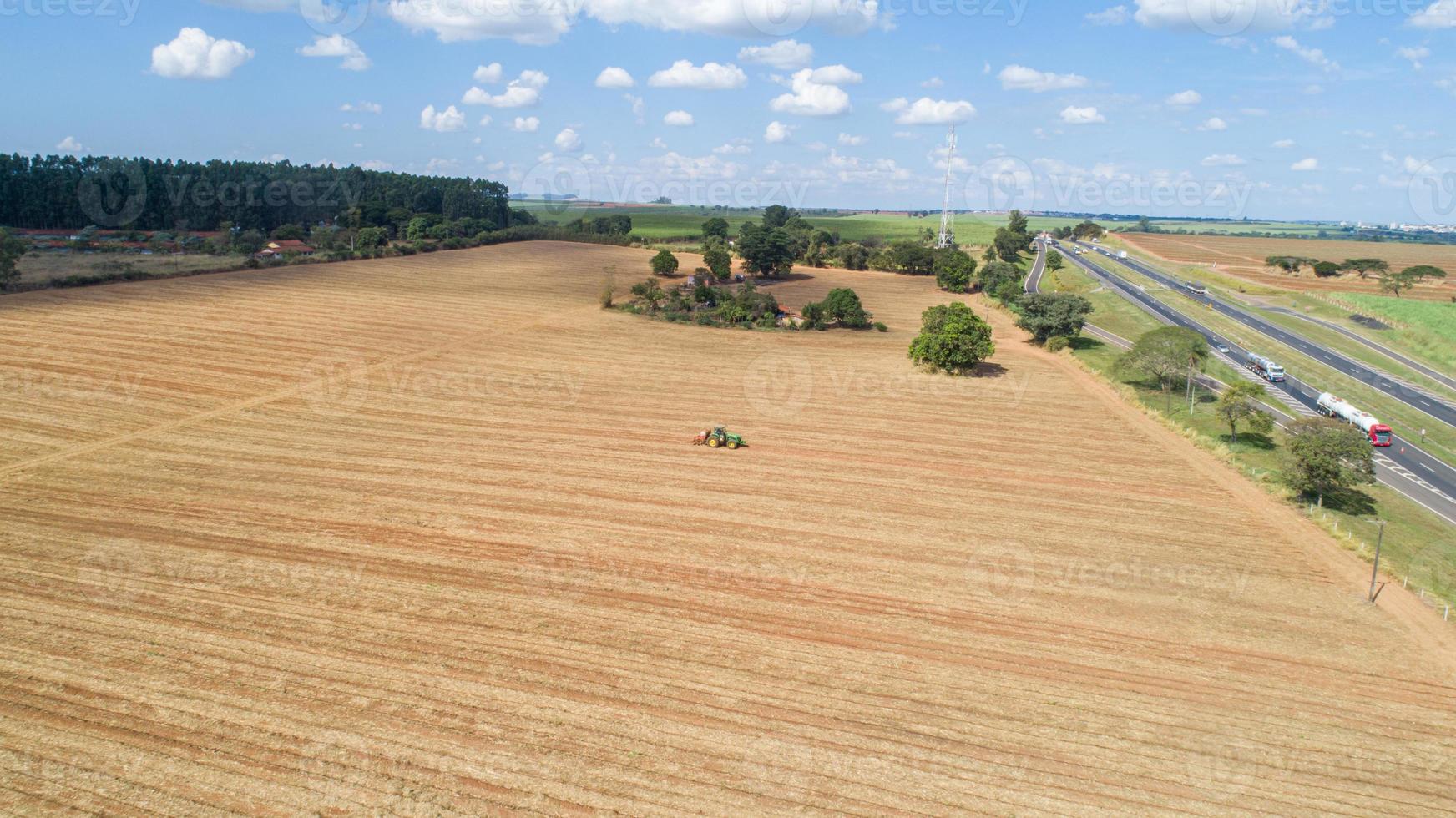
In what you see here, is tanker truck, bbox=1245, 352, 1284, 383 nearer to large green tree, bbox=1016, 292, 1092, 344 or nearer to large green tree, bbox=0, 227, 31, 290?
large green tree, bbox=1016, 292, 1092, 344

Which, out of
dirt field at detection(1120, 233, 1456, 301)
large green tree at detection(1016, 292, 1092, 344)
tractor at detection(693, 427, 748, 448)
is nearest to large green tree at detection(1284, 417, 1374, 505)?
tractor at detection(693, 427, 748, 448)

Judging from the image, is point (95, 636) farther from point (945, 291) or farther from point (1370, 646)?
point (945, 291)

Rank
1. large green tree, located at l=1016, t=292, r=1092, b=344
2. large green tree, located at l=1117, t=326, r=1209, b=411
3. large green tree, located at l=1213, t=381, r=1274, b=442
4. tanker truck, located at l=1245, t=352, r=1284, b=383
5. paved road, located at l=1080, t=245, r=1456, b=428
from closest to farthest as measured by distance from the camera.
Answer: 1. large green tree, located at l=1213, t=381, r=1274, b=442
2. large green tree, located at l=1117, t=326, r=1209, b=411
3. paved road, located at l=1080, t=245, r=1456, b=428
4. tanker truck, located at l=1245, t=352, r=1284, b=383
5. large green tree, located at l=1016, t=292, r=1092, b=344

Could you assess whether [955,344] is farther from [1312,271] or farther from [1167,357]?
[1312,271]

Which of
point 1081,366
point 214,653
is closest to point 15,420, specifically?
point 214,653

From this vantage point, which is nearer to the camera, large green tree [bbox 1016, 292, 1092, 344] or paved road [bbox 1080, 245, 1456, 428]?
paved road [bbox 1080, 245, 1456, 428]
